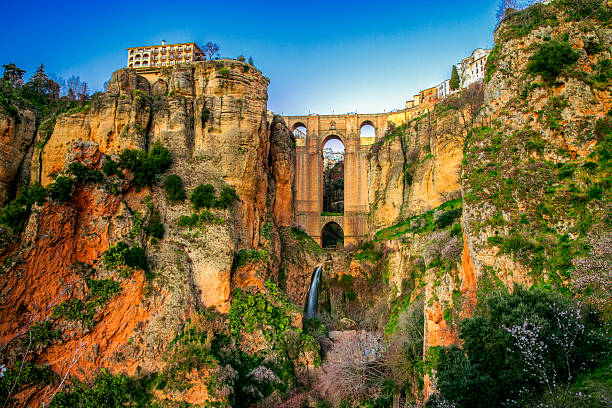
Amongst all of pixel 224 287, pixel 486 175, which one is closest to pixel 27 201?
pixel 224 287

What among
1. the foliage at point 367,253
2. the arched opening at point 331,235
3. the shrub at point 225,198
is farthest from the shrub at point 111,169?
the arched opening at point 331,235

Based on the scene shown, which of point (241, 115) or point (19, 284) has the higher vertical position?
point (241, 115)

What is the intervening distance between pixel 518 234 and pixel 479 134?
4341 millimetres

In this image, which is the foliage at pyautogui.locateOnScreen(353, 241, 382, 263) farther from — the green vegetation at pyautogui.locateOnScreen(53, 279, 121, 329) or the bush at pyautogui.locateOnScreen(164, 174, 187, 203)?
the green vegetation at pyautogui.locateOnScreen(53, 279, 121, 329)

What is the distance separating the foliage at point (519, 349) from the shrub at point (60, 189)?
15.3 m

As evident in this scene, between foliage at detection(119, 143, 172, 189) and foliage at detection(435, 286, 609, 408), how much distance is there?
612 inches

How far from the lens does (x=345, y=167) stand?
47.1 metres

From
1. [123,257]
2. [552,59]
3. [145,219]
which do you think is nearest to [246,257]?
[145,219]

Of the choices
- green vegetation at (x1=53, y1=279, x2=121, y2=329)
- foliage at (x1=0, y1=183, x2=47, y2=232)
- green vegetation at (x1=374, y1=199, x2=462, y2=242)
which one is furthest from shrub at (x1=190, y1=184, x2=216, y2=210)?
green vegetation at (x1=374, y1=199, x2=462, y2=242)

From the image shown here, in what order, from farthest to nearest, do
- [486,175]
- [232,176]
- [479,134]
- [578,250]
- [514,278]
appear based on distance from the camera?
1. [232,176]
2. [479,134]
3. [486,175]
4. [514,278]
5. [578,250]

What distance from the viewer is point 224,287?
20.9m

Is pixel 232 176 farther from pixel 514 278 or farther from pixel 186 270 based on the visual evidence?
pixel 514 278

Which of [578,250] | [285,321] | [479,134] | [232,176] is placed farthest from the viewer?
[232,176]

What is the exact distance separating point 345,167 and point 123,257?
31.5 metres
